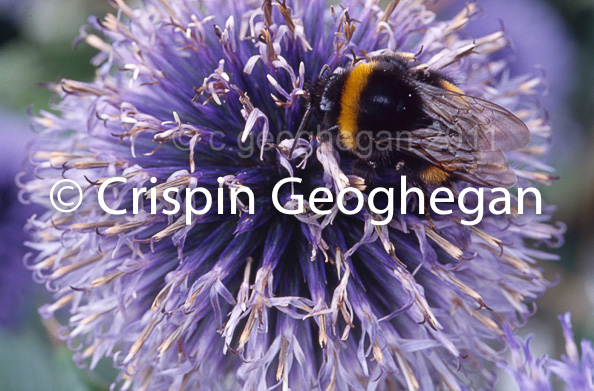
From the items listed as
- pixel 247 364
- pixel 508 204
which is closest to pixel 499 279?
pixel 508 204

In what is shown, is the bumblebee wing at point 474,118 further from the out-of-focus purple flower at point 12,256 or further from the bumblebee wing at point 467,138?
the out-of-focus purple flower at point 12,256

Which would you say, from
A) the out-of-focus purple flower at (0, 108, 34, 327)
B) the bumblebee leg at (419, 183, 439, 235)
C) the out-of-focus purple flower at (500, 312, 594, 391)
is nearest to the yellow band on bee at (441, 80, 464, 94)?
the bumblebee leg at (419, 183, 439, 235)

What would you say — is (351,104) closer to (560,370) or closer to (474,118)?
(474,118)

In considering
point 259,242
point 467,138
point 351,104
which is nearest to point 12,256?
point 259,242

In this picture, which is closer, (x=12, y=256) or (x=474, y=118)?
(x=474, y=118)

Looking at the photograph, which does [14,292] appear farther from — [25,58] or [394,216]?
[394,216]

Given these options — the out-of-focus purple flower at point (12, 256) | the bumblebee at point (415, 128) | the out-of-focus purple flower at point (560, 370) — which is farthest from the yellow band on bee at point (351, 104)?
the out-of-focus purple flower at point (12, 256)

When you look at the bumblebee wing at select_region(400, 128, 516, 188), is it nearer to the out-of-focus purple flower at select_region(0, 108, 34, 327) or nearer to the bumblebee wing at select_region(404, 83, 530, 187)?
the bumblebee wing at select_region(404, 83, 530, 187)
